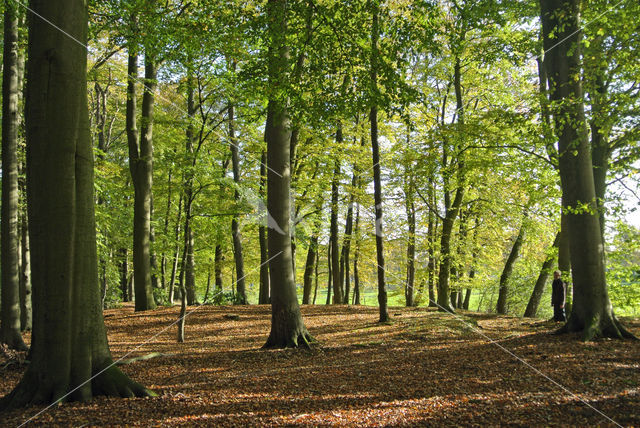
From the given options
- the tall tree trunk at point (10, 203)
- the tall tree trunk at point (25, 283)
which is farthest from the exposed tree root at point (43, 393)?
the tall tree trunk at point (25, 283)

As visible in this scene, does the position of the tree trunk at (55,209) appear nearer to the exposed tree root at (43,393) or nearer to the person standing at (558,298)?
the exposed tree root at (43,393)

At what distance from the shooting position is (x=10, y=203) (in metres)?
7.14

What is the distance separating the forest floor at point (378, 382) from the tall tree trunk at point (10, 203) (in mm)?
689

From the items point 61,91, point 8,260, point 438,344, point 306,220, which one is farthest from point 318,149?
point 61,91

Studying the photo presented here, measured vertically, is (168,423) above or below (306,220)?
below

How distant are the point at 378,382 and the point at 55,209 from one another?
403cm

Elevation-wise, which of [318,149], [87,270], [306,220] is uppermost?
[318,149]

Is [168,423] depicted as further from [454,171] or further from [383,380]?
[454,171]

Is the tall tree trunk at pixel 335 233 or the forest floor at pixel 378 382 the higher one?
the tall tree trunk at pixel 335 233

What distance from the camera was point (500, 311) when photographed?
656 inches

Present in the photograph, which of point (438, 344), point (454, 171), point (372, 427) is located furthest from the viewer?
point (454, 171)

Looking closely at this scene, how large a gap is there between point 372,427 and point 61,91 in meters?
4.24

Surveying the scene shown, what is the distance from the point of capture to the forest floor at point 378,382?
367 centimetres

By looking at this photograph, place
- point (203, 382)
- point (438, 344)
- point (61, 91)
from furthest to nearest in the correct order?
point (438, 344) < point (203, 382) < point (61, 91)
